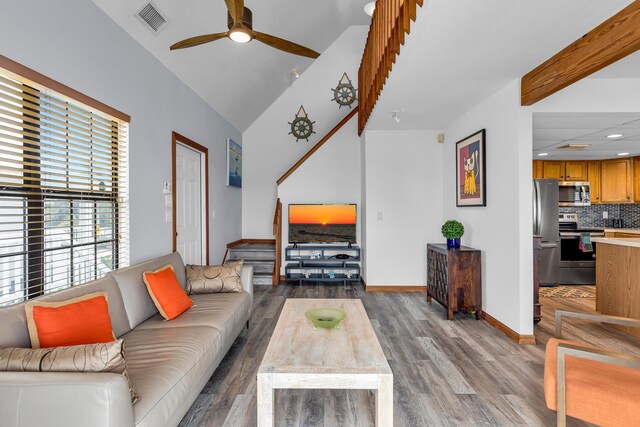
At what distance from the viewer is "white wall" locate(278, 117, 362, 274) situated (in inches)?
224

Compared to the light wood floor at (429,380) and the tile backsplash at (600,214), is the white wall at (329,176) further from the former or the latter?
the tile backsplash at (600,214)

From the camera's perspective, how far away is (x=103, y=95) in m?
2.45

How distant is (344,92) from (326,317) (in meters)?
5.11

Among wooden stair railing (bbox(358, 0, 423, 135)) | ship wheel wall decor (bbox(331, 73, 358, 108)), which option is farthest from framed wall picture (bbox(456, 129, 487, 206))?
ship wheel wall decor (bbox(331, 73, 358, 108))

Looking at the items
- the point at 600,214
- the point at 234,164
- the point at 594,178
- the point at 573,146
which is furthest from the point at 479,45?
the point at 600,214

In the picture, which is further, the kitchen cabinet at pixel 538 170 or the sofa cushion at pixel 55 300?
the kitchen cabinet at pixel 538 170

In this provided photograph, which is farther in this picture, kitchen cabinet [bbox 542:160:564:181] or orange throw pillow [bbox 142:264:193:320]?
kitchen cabinet [bbox 542:160:564:181]

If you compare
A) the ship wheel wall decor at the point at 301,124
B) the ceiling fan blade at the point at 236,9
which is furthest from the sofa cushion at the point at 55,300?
the ship wheel wall decor at the point at 301,124

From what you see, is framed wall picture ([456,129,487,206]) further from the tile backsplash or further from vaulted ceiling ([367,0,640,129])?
the tile backsplash

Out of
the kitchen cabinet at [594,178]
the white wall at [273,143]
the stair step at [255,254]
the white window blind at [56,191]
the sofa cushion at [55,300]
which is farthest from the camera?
the white wall at [273,143]

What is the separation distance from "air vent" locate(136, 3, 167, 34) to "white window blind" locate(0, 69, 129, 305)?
866 mm

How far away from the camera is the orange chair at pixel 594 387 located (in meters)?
1.43

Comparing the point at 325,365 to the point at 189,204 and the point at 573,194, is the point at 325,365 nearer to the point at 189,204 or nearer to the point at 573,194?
the point at 189,204

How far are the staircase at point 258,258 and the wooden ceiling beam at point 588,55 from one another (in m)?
4.11
